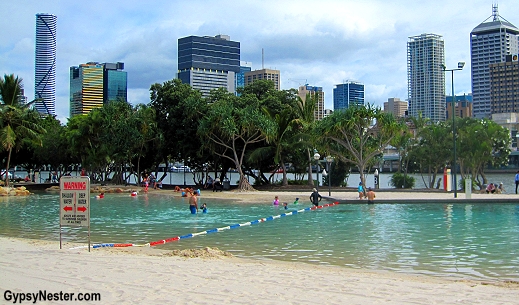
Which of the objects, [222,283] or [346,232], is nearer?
[222,283]

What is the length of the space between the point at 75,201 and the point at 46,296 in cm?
562

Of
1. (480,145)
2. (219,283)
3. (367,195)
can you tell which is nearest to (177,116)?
(367,195)

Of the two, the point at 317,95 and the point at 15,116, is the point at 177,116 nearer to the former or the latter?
the point at 317,95

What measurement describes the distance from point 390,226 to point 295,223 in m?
4.08

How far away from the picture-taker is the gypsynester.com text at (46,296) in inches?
322

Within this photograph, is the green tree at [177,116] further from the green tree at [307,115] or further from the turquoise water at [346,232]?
the turquoise water at [346,232]

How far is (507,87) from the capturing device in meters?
195

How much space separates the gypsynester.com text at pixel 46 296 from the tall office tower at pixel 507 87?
8022 inches

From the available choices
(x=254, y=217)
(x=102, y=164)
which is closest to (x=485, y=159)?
(x=254, y=217)

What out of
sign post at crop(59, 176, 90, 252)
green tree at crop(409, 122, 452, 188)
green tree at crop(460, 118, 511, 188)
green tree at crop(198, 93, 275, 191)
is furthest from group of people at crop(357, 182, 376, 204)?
sign post at crop(59, 176, 90, 252)

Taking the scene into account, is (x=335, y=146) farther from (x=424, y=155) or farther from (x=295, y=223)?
(x=295, y=223)

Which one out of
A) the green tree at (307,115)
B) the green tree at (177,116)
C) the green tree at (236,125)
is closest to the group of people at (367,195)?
the green tree at (307,115)

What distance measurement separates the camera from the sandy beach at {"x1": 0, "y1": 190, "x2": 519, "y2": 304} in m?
8.61

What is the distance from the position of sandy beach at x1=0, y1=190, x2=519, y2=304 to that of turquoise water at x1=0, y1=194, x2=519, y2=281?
2.01 meters
